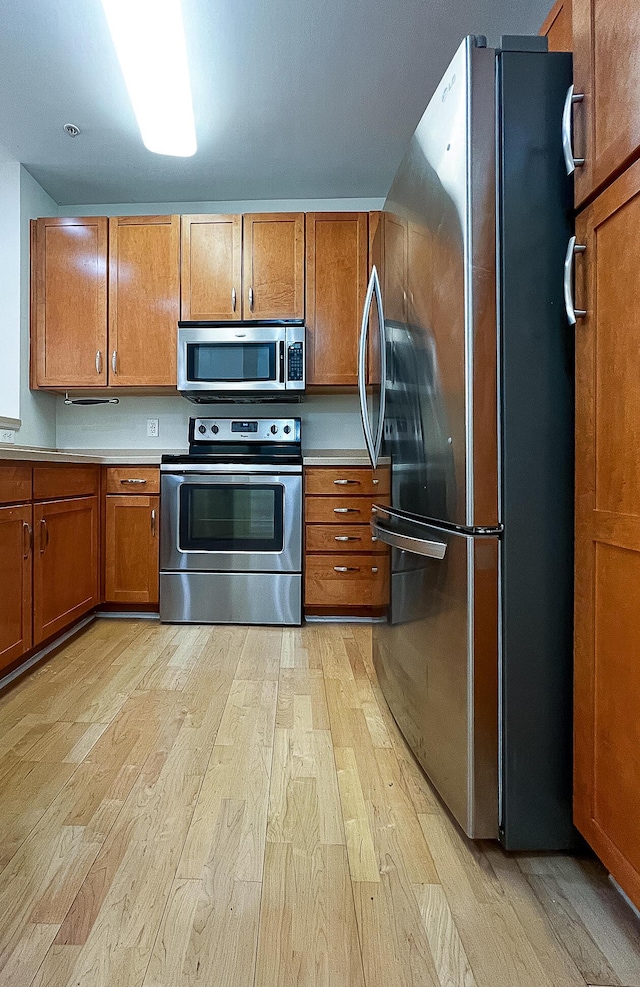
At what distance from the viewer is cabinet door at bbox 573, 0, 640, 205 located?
2.92 ft

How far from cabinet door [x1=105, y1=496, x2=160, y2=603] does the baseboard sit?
0.18 m

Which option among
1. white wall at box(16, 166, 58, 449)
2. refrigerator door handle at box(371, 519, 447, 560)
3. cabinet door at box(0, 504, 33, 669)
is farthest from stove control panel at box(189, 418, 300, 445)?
refrigerator door handle at box(371, 519, 447, 560)

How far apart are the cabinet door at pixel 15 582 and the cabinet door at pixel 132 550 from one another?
0.78 metres

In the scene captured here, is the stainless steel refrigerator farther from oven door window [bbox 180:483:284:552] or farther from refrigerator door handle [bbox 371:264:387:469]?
oven door window [bbox 180:483:284:552]

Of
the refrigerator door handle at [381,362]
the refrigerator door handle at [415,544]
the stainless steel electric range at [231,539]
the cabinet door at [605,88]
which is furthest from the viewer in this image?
the stainless steel electric range at [231,539]

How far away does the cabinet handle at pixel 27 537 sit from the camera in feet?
7.37

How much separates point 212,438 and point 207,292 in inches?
31.8

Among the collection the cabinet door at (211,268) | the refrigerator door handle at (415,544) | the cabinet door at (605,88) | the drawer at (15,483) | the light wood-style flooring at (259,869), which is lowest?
the light wood-style flooring at (259,869)

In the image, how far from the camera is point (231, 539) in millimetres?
2984

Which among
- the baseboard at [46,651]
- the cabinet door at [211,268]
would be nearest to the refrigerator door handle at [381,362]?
the cabinet door at [211,268]

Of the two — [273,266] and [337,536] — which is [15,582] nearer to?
[337,536]

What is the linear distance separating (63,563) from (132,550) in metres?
0.48

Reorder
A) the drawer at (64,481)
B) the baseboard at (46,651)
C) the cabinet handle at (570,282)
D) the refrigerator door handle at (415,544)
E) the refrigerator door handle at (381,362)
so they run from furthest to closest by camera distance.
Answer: the drawer at (64,481) < the baseboard at (46,651) < the refrigerator door handle at (381,362) < the refrigerator door handle at (415,544) < the cabinet handle at (570,282)

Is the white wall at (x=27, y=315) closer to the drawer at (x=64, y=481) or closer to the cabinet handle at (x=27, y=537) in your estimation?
the drawer at (x=64, y=481)
